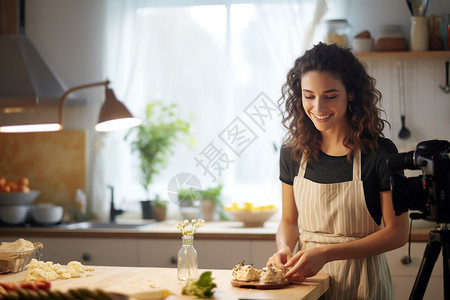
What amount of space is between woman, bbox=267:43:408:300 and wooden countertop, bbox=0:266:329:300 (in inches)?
5.1

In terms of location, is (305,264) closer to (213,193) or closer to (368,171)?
(368,171)

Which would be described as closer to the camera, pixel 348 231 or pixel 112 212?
pixel 348 231

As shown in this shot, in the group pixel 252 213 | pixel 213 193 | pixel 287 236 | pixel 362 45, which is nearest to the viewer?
pixel 287 236

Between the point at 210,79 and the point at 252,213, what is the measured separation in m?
1.04

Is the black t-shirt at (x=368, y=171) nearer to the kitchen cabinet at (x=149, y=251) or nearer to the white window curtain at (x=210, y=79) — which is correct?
the kitchen cabinet at (x=149, y=251)

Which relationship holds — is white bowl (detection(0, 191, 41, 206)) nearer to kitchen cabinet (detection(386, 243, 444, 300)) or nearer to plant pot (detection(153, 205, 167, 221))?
plant pot (detection(153, 205, 167, 221))

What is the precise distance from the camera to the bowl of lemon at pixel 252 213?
137 inches

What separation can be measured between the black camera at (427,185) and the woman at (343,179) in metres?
0.21

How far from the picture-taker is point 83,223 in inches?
149

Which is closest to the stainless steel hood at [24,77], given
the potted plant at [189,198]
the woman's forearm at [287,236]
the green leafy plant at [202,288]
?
the potted plant at [189,198]

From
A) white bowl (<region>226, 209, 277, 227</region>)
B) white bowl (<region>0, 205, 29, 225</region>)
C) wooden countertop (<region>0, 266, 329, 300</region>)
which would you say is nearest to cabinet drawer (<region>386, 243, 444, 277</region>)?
white bowl (<region>226, 209, 277, 227</region>)

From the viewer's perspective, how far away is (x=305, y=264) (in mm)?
1787

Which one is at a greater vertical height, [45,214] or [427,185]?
Result: [427,185]

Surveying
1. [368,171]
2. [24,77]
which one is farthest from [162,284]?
[24,77]
